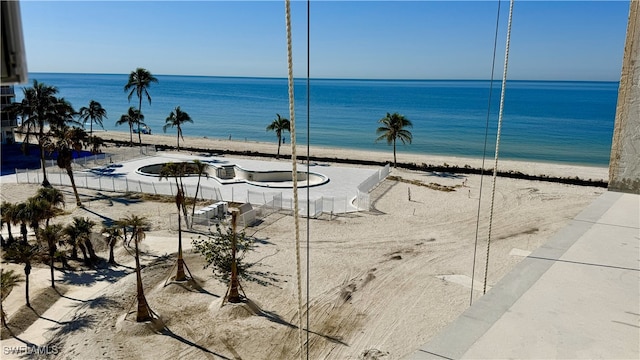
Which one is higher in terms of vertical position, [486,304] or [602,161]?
[486,304]

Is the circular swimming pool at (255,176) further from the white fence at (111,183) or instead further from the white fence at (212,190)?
the white fence at (111,183)

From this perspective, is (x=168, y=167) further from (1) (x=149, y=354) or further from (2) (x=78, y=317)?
(1) (x=149, y=354)

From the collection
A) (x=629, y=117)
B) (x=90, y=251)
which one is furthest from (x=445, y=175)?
(x=629, y=117)

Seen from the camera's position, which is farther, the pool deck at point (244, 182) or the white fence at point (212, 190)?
the pool deck at point (244, 182)

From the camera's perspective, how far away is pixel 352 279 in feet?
63.0

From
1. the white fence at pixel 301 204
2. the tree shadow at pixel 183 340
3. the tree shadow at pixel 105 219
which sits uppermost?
the white fence at pixel 301 204

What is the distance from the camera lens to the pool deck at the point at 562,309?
388 centimetres

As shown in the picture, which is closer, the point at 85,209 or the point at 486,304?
the point at 486,304

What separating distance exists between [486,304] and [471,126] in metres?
95.6

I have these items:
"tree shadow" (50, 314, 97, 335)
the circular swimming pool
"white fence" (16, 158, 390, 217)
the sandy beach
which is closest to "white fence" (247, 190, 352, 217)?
"white fence" (16, 158, 390, 217)

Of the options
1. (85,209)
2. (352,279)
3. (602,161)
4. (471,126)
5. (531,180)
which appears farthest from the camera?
(471,126)

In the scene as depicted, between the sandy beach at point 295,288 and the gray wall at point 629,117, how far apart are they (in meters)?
5.39

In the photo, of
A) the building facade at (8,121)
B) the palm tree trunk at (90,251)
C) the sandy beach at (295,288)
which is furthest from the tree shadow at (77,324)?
the building facade at (8,121)

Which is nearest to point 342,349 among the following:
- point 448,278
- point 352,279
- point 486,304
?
point 352,279
